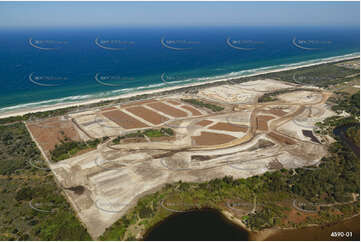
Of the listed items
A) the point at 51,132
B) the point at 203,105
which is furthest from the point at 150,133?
the point at 203,105

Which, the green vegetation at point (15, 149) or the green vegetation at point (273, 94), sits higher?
the green vegetation at point (273, 94)

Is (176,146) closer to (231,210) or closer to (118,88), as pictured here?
(231,210)

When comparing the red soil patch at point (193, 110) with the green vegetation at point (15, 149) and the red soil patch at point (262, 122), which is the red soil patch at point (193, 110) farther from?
the green vegetation at point (15, 149)

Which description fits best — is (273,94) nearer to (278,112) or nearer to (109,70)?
(278,112)

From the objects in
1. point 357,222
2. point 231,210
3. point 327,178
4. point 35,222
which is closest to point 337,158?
point 327,178

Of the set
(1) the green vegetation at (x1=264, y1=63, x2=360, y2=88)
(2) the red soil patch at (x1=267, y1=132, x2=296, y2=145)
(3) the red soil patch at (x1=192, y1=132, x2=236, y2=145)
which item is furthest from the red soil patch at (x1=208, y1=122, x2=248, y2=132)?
(1) the green vegetation at (x1=264, y1=63, x2=360, y2=88)

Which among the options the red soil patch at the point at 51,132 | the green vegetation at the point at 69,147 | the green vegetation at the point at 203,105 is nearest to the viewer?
the green vegetation at the point at 69,147

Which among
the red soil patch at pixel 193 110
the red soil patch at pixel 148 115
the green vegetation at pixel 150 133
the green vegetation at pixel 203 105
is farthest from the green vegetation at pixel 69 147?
the green vegetation at pixel 203 105
